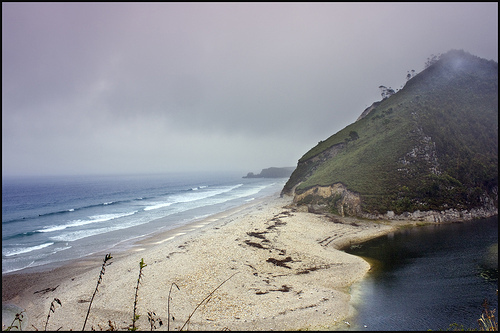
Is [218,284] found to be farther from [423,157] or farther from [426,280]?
[423,157]

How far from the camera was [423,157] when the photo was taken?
48.0 metres

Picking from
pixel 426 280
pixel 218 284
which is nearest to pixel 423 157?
pixel 426 280

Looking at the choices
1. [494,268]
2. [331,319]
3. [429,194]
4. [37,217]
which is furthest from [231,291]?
[37,217]

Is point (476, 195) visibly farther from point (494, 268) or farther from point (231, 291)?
point (231, 291)

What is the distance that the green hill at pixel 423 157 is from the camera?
41728mm

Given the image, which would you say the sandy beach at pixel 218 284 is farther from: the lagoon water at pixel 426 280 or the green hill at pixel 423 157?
the green hill at pixel 423 157

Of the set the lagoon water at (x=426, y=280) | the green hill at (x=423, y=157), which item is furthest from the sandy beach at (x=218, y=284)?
the green hill at (x=423, y=157)

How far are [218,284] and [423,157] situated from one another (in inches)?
1792

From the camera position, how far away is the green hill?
4173 centimetres

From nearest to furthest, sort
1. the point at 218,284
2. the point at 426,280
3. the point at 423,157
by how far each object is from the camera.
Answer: the point at 218,284, the point at 426,280, the point at 423,157

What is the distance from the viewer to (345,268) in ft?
77.3

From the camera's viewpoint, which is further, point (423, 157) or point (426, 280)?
point (423, 157)

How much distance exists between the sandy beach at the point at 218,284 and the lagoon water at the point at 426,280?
1784 millimetres

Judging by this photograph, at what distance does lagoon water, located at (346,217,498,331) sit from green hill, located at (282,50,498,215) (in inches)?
368
